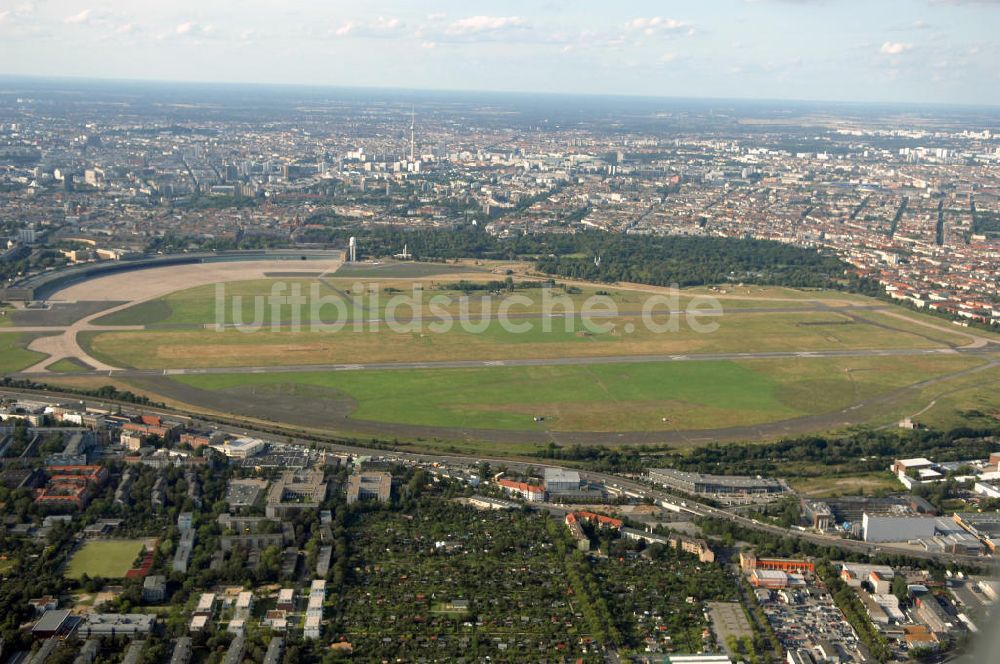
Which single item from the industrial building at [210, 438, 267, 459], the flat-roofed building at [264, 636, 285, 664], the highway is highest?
the flat-roofed building at [264, 636, 285, 664]

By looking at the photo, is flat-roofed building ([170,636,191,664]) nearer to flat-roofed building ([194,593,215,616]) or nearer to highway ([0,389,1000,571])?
flat-roofed building ([194,593,215,616])

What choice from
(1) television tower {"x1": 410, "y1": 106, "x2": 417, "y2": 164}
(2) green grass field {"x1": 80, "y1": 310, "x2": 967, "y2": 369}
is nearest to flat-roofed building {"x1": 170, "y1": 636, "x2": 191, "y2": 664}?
(2) green grass field {"x1": 80, "y1": 310, "x2": 967, "y2": 369}

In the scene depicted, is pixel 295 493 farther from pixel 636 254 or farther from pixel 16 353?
pixel 636 254

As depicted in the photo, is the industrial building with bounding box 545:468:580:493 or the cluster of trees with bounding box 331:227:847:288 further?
the cluster of trees with bounding box 331:227:847:288

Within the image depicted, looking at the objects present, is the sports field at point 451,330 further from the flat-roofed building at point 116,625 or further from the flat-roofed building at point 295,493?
the flat-roofed building at point 116,625

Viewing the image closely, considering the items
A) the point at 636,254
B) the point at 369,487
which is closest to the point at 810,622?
the point at 369,487

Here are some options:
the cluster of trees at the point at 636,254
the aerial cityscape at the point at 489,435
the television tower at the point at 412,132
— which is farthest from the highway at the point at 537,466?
the television tower at the point at 412,132

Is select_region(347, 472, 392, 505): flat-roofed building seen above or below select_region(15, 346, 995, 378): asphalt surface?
above
